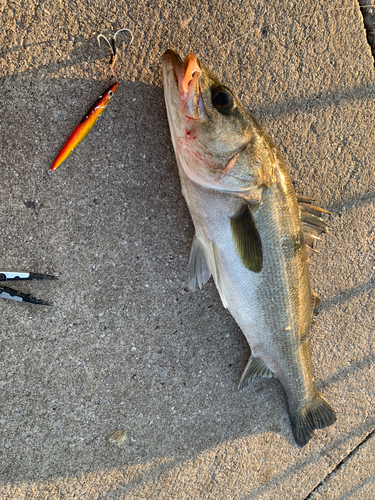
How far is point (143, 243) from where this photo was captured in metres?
2.06

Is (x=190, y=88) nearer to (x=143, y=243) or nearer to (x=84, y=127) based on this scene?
(x=84, y=127)

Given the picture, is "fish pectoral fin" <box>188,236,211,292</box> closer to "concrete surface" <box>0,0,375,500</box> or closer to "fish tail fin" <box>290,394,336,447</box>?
"concrete surface" <box>0,0,375,500</box>

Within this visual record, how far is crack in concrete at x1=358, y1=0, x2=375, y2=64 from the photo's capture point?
2445 mm

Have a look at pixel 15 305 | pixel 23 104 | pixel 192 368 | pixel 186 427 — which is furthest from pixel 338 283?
pixel 23 104

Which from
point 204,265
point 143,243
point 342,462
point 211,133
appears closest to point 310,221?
point 204,265

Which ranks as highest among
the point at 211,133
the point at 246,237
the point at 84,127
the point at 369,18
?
the point at 369,18

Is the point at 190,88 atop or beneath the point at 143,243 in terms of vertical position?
atop

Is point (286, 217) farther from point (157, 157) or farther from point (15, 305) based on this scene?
point (15, 305)

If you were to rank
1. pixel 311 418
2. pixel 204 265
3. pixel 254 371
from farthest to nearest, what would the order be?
1. pixel 311 418
2. pixel 254 371
3. pixel 204 265

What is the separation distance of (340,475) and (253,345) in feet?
5.60

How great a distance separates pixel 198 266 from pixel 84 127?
1.09 m

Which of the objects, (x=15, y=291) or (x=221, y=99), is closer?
(x=221, y=99)

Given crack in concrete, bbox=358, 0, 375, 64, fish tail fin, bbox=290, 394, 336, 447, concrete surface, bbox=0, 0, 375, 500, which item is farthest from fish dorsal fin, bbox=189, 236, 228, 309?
crack in concrete, bbox=358, 0, 375, 64

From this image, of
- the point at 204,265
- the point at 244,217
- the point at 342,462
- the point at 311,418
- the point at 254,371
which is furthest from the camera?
the point at 342,462
